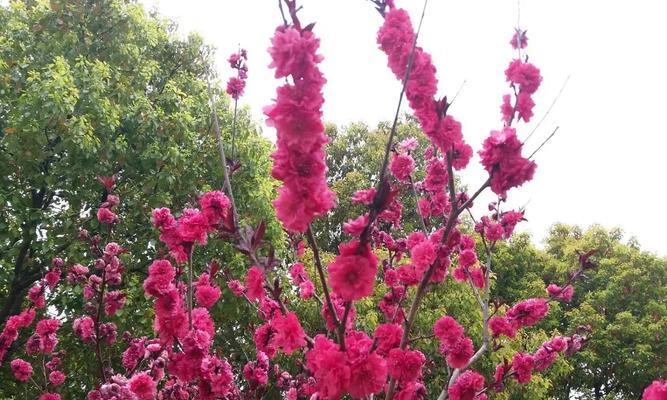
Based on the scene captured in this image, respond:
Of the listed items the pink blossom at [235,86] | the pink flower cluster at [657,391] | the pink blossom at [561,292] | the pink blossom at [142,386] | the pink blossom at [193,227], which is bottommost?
the pink flower cluster at [657,391]

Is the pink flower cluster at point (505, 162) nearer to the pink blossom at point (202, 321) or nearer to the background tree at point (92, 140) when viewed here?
the pink blossom at point (202, 321)

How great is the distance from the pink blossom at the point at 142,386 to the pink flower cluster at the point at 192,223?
55 cm

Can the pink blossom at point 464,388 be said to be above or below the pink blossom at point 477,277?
below

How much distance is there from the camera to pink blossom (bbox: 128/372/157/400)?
240cm

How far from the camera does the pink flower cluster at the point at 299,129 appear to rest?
4.75 ft

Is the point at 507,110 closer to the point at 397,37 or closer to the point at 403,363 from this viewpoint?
the point at 397,37

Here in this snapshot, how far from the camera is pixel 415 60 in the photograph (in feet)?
6.54

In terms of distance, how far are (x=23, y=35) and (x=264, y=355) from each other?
567 cm

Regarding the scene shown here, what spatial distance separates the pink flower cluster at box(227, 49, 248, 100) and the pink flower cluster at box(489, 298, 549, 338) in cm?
208

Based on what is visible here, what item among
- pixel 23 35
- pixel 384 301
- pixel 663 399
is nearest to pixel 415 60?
pixel 663 399

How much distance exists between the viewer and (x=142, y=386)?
243cm

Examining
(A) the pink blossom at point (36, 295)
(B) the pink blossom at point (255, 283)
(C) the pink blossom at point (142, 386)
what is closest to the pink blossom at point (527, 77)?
(B) the pink blossom at point (255, 283)

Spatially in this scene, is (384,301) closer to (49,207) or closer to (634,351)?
(49,207)

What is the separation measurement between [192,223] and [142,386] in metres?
0.80
